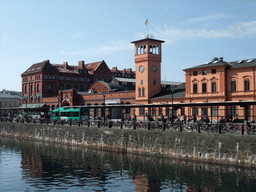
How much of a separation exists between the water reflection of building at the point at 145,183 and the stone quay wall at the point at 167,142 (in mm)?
7129

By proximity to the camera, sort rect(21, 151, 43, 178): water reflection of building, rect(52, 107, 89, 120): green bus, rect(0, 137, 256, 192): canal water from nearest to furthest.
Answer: rect(0, 137, 256, 192): canal water, rect(21, 151, 43, 178): water reflection of building, rect(52, 107, 89, 120): green bus

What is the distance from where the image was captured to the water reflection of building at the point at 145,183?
77.6 ft

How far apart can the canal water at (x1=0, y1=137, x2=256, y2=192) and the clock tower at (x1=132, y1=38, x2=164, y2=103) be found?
34743mm

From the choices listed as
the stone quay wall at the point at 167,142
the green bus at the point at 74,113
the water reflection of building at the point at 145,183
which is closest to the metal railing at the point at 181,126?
the stone quay wall at the point at 167,142

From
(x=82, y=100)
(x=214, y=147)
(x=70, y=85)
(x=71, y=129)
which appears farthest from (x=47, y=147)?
(x=70, y=85)

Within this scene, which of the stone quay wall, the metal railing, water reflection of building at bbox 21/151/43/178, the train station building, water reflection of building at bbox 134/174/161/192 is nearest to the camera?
water reflection of building at bbox 134/174/161/192

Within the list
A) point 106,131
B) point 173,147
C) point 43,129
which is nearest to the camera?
point 173,147

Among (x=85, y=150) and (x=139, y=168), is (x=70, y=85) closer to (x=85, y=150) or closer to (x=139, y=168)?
(x=85, y=150)

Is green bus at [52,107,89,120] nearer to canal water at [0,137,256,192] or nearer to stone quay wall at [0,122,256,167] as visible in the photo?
stone quay wall at [0,122,256,167]

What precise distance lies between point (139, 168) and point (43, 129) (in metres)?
30.1

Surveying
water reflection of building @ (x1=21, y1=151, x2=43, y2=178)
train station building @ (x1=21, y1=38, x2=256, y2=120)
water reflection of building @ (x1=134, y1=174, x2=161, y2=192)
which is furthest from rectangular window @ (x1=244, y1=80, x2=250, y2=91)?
water reflection of building @ (x1=21, y1=151, x2=43, y2=178)

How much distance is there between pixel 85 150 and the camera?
43.3 m

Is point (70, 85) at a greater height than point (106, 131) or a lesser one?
greater

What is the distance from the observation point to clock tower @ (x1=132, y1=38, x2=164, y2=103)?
71312 mm
